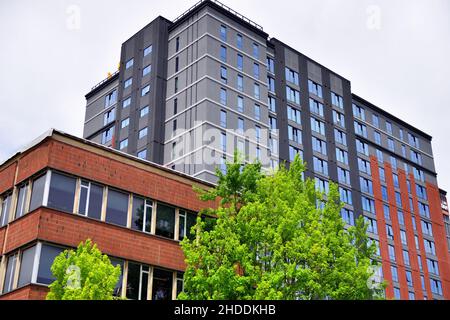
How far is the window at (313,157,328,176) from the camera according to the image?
222 ft

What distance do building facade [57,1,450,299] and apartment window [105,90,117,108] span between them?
15 cm

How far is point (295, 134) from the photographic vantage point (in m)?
66.8

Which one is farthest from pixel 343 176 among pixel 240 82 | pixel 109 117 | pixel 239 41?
pixel 109 117

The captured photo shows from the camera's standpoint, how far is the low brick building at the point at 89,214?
24.1m

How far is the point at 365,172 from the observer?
75.5 meters

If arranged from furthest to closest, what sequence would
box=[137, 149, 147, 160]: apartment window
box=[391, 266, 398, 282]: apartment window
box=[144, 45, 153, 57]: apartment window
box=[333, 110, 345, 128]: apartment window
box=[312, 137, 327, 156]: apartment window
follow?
box=[333, 110, 345, 128]: apartment window, box=[391, 266, 398, 282]: apartment window, box=[312, 137, 327, 156]: apartment window, box=[144, 45, 153, 57]: apartment window, box=[137, 149, 147, 160]: apartment window

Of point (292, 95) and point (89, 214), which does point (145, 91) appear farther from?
point (89, 214)

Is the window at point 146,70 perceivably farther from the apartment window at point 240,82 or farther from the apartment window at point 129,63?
the apartment window at point 240,82

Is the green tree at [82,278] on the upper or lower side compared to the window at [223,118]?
lower

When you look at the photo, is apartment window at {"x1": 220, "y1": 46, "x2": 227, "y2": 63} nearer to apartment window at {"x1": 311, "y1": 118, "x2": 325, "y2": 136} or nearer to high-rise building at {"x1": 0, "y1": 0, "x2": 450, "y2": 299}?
high-rise building at {"x1": 0, "y1": 0, "x2": 450, "y2": 299}

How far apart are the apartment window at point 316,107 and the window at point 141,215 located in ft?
149

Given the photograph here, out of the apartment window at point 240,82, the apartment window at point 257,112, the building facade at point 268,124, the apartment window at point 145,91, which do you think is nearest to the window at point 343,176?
the building facade at point 268,124

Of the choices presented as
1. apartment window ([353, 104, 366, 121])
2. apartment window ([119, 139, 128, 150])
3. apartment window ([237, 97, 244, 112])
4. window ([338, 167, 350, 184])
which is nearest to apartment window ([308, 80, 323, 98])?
apartment window ([353, 104, 366, 121])
